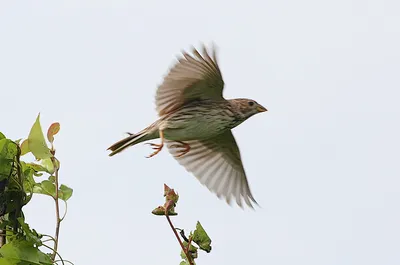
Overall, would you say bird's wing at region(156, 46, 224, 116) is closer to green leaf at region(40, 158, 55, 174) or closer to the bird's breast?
the bird's breast

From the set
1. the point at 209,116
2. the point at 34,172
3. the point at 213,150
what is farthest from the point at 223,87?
the point at 34,172

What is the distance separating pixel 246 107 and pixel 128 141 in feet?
3.98

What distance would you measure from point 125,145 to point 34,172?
9.61 feet

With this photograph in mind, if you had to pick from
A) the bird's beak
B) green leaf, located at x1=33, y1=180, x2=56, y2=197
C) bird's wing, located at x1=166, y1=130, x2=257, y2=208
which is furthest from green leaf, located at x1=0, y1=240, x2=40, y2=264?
the bird's beak

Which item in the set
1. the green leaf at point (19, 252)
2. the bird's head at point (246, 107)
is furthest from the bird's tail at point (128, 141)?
the green leaf at point (19, 252)

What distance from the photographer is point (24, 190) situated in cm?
257

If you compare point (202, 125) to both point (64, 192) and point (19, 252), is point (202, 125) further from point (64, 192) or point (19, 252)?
point (19, 252)

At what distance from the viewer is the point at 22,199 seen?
→ 8.36 ft

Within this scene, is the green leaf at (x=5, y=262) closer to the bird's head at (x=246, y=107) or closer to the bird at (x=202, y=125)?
the bird at (x=202, y=125)

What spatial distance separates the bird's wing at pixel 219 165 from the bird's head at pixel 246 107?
227 mm

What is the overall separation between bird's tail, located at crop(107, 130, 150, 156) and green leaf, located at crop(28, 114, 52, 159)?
2933 mm

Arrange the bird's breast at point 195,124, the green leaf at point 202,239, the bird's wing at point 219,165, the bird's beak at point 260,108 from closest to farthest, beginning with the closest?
the green leaf at point 202,239
the bird's breast at point 195,124
the bird's wing at point 219,165
the bird's beak at point 260,108

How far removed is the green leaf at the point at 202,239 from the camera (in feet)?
8.21

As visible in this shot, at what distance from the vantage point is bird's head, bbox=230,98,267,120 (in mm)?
6414
